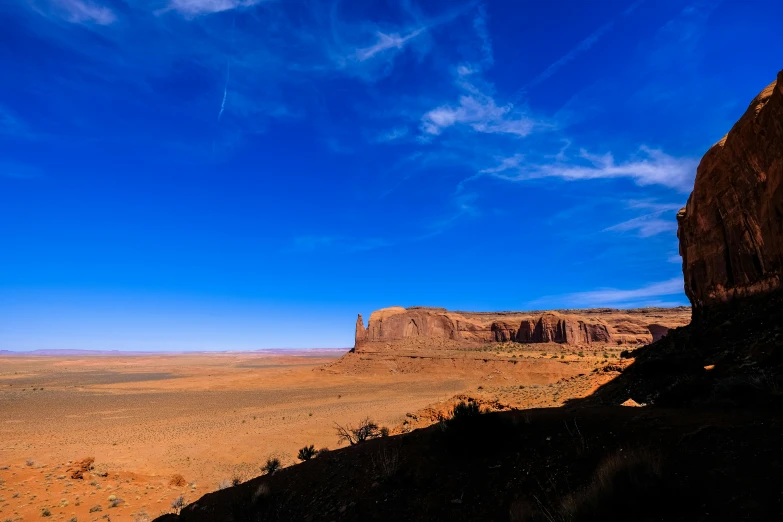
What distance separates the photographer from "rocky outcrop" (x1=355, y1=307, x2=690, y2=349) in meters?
77.4

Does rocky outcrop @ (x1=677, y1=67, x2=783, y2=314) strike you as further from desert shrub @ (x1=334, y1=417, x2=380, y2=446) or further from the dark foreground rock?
desert shrub @ (x1=334, y1=417, x2=380, y2=446)

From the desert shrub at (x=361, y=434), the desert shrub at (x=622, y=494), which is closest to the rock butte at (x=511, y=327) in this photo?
the desert shrub at (x=361, y=434)

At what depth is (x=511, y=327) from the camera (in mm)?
88688

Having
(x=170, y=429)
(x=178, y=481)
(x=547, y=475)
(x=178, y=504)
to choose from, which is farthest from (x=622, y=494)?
(x=170, y=429)

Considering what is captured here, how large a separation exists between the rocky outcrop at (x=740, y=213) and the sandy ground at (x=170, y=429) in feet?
28.4

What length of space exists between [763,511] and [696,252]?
2453 centimetres

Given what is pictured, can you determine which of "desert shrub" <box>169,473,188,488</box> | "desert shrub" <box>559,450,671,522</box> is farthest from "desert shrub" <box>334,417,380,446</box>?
"desert shrub" <box>559,450,671,522</box>

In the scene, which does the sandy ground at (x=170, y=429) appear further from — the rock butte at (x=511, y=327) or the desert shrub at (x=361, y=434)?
the rock butte at (x=511, y=327)

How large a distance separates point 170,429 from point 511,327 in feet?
247

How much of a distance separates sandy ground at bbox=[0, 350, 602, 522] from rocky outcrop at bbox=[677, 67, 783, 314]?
28.4ft

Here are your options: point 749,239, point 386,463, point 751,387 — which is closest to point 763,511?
point 751,387

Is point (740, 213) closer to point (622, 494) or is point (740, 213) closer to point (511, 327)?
point (622, 494)

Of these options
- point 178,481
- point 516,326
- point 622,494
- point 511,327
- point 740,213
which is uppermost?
point 740,213

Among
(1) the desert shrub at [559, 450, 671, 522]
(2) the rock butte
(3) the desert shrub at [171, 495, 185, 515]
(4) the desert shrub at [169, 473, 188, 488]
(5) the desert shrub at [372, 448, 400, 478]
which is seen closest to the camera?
(1) the desert shrub at [559, 450, 671, 522]
